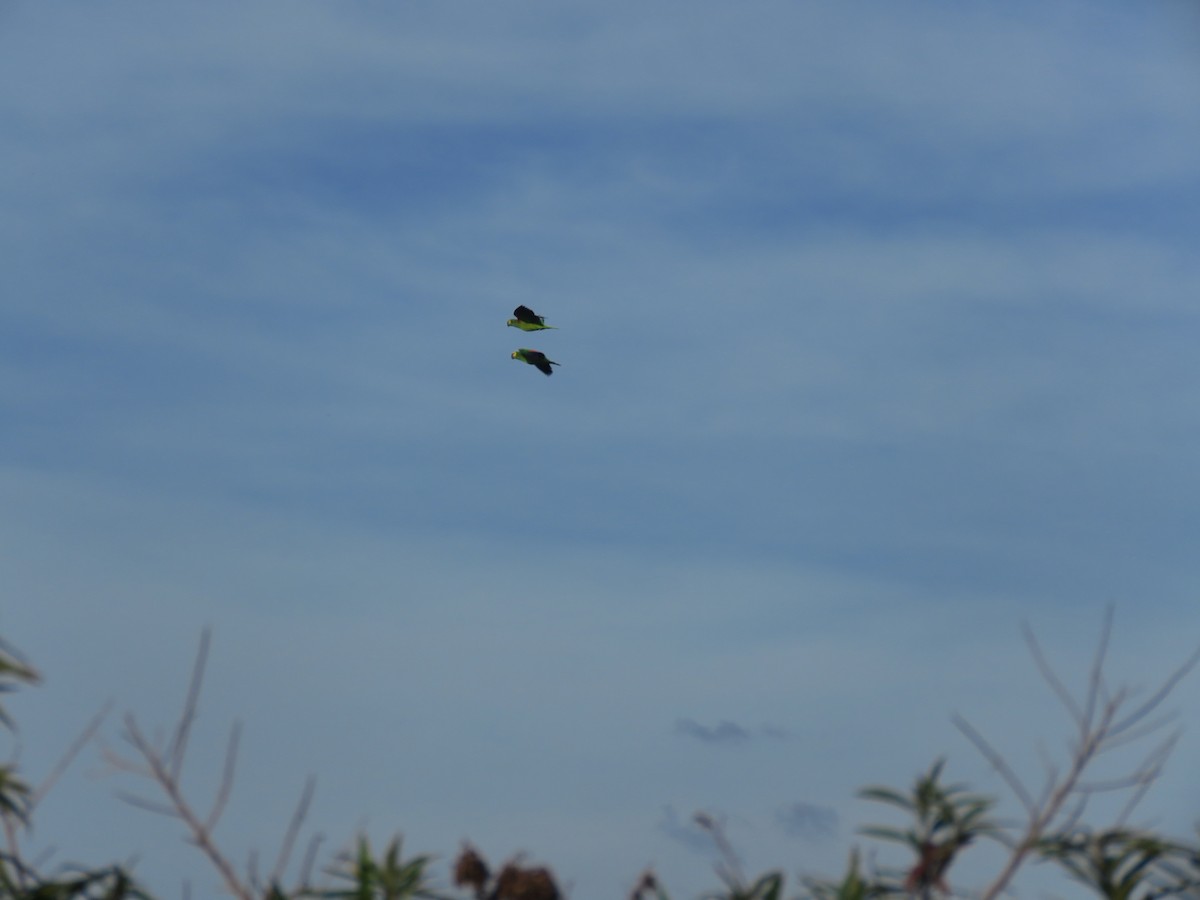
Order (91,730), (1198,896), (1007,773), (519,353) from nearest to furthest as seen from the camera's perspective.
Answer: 1. (1007,773)
2. (91,730)
3. (1198,896)
4. (519,353)

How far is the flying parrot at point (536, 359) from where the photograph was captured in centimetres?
2606

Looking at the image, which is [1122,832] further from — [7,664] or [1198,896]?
[7,664]

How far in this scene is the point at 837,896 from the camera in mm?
13375

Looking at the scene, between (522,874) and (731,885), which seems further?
(522,874)

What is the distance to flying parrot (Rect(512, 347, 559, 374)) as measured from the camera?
2606 cm

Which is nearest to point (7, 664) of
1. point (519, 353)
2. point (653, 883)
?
point (653, 883)

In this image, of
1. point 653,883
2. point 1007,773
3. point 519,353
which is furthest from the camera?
point 519,353

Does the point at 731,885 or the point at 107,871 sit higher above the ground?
the point at 731,885

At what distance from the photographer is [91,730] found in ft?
42.1

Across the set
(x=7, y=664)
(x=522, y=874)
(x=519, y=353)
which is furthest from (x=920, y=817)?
(x=519, y=353)

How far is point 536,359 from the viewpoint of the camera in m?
26.4

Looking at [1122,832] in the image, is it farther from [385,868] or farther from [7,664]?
[7,664]

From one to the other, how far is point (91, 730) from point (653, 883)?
6062mm

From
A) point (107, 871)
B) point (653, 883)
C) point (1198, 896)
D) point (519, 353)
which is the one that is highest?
point (519, 353)
